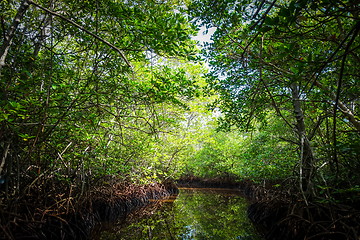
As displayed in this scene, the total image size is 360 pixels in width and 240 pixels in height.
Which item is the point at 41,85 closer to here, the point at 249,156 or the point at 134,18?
the point at 134,18

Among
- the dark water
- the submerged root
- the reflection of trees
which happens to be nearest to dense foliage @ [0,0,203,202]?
the dark water

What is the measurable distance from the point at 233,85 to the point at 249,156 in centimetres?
413

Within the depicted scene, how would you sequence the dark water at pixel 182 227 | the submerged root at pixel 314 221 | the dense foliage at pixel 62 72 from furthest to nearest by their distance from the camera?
the dark water at pixel 182 227 < the submerged root at pixel 314 221 < the dense foliage at pixel 62 72

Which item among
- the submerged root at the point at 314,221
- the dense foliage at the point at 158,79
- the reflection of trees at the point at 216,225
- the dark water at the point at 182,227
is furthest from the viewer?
the reflection of trees at the point at 216,225

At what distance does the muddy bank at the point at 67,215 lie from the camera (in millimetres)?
2850

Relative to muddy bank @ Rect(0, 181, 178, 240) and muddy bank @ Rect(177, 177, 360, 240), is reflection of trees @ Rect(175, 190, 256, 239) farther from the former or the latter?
muddy bank @ Rect(0, 181, 178, 240)

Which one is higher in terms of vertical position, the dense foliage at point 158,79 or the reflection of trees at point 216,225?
the dense foliage at point 158,79

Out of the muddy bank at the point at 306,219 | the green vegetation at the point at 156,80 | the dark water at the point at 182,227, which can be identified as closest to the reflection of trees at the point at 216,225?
the dark water at the point at 182,227

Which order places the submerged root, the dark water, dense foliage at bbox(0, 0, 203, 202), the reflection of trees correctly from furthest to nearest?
the reflection of trees < the dark water < the submerged root < dense foliage at bbox(0, 0, 203, 202)

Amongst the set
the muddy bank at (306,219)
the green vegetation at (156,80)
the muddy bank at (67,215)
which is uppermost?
the green vegetation at (156,80)

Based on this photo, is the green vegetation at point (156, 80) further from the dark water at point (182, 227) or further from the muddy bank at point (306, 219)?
the dark water at point (182, 227)

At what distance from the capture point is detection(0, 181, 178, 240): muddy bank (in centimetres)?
285

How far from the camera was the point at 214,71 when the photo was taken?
16.3 feet

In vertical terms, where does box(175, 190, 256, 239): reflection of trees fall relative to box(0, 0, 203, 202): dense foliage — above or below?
below
